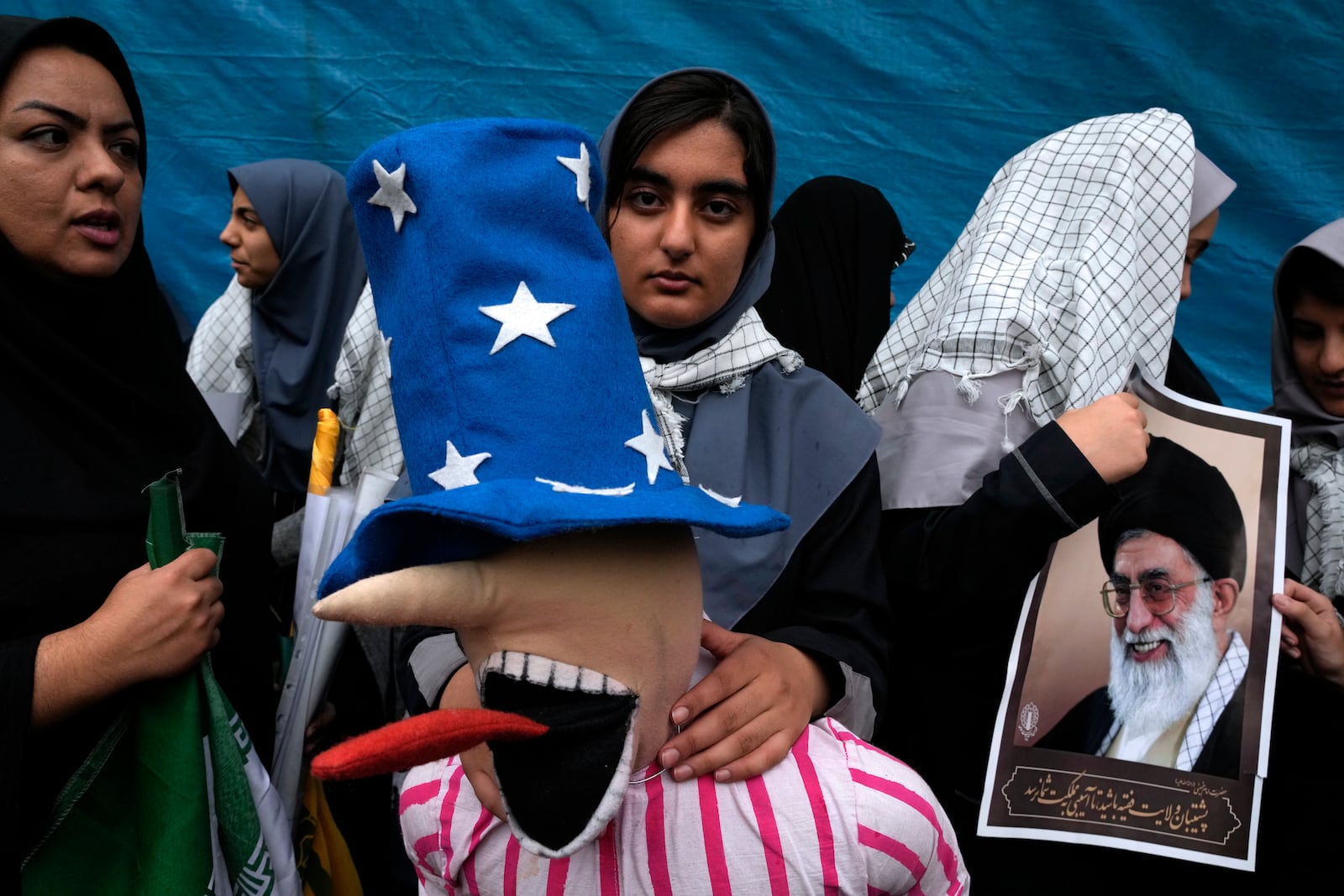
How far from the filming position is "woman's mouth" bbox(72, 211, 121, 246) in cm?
153

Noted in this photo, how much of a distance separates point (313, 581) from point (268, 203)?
1.53m

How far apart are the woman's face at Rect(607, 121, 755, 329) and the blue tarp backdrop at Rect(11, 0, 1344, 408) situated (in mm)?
1402

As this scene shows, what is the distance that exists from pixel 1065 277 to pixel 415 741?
4.26 feet

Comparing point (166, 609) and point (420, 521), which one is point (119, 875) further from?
point (420, 521)

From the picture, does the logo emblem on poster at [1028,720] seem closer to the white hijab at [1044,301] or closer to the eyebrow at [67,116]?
the white hijab at [1044,301]

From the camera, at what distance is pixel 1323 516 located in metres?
Result: 1.79

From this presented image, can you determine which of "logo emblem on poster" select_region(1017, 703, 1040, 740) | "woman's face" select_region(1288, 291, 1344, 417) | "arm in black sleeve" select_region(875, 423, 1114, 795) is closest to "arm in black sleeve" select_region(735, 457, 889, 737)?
"arm in black sleeve" select_region(875, 423, 1114, 795)

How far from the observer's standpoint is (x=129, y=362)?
1602mm

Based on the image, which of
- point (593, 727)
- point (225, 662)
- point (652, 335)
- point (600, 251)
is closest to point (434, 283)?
point (600, 251)

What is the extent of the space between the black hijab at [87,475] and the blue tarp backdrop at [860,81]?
128 centimetres

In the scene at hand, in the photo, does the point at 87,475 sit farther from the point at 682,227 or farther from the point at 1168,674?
the point at 1168,674

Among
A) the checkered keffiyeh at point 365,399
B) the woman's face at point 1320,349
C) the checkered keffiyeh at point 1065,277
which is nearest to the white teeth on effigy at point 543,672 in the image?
the checkered keffiyeh at point 1065,277

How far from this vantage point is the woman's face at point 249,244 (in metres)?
3.02

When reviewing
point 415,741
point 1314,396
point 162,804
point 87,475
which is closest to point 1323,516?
point 1314,396
